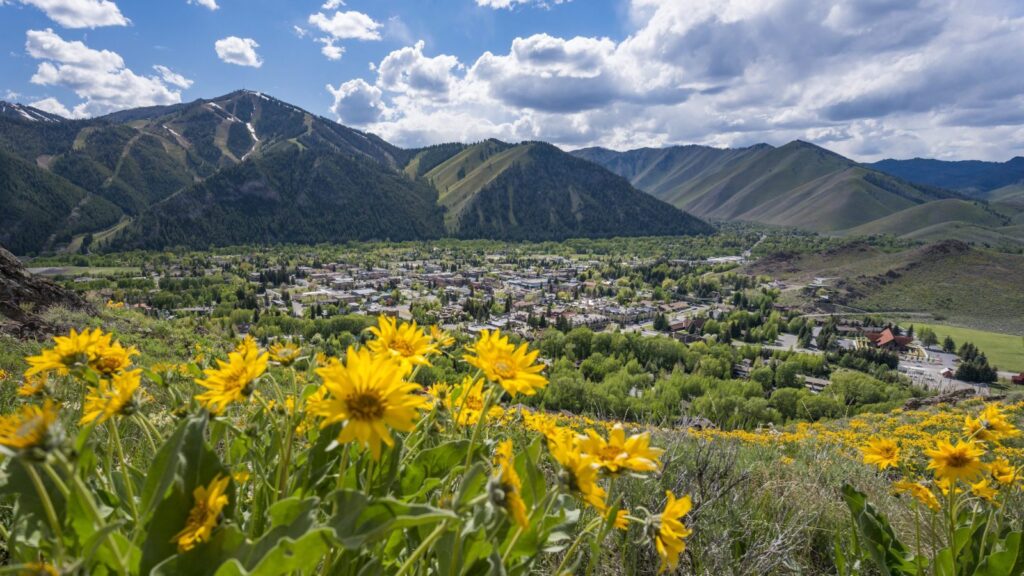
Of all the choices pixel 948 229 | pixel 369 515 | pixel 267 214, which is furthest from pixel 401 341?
pixel 948 229

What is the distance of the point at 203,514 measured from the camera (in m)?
1.33

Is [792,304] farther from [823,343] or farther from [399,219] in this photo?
[399,219]

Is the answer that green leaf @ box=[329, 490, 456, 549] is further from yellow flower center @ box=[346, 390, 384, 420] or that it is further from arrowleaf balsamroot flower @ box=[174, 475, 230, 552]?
arrowleaf balsamroot flower @ box=[174, 475, 230, 552]

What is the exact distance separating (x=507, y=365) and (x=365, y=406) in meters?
0.52

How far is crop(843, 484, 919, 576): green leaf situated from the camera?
8.05ft

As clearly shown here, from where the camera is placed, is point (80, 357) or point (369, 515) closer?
point (369, 515)

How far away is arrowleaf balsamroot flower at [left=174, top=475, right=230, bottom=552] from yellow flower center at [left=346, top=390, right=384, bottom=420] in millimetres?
365

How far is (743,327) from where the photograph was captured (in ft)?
251

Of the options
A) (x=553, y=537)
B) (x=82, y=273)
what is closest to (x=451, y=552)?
(x=553, y=537)

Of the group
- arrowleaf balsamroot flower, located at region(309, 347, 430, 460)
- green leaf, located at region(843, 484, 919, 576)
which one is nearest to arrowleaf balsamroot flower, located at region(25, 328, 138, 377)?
arrowleaf balsamroot flower, located at region(309, 347, 430, 460)

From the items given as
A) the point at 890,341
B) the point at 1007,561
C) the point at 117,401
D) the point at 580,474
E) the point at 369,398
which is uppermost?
the point at 369,398

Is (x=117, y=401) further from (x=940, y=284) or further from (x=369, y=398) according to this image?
(x=940, y=284)

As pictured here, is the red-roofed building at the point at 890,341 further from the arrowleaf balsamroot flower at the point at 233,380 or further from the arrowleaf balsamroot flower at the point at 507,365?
the arrowleaf balsamroot flower at the point at 233,380

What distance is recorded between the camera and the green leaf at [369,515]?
1.10m
